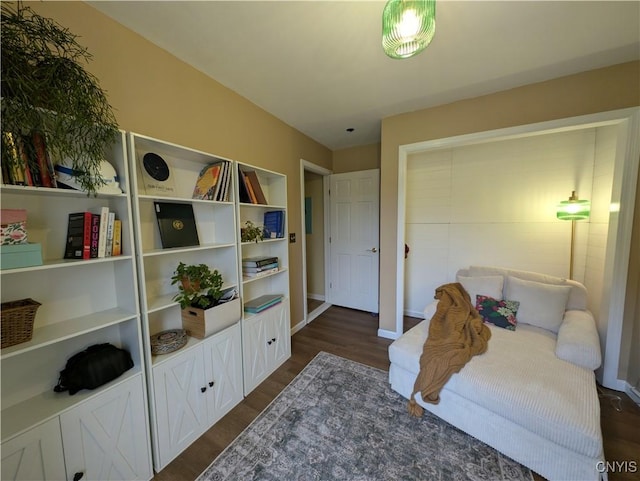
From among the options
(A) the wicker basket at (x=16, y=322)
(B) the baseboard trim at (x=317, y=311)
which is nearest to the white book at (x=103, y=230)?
(A) the wicker basket at (x=16, y=322)

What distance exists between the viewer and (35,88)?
871 mm

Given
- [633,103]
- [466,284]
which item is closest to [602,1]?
[633,103]

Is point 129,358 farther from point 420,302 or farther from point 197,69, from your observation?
point 420,302

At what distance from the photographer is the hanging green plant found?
84 centimetres

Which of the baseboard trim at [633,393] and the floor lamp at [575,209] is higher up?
the floor lamp at [575,209]

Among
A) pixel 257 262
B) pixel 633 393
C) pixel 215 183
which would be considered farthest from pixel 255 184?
pixel 633 393

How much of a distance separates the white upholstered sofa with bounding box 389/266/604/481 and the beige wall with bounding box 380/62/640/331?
0.85m

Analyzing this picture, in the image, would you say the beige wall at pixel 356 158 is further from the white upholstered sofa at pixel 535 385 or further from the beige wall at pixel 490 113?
the white upholstered sofa at pixel 535 385

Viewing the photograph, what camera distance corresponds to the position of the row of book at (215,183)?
1654 millimetres

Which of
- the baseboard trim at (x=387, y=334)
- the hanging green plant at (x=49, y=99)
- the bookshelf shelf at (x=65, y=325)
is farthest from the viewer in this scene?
the baseboard trim at (x=387, y=334)

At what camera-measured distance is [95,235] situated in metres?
1.12

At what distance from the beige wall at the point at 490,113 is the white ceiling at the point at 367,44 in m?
0.10

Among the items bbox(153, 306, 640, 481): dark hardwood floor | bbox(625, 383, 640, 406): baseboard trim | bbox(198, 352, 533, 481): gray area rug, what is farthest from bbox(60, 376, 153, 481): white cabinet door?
bbox(625, 383, 640, 406): baseboard trim

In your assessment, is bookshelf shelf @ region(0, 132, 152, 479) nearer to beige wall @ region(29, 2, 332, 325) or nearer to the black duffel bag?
the black duffel bag
